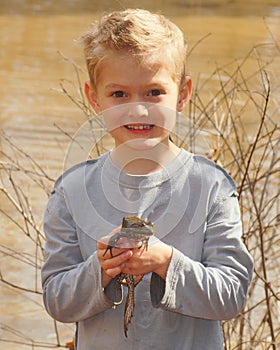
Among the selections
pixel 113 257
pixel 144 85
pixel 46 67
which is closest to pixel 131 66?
pixel 144 85

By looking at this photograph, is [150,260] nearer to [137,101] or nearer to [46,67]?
[137,101]

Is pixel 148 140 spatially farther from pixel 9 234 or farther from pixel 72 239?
pixel 9 234

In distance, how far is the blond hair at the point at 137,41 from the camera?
1930 mm

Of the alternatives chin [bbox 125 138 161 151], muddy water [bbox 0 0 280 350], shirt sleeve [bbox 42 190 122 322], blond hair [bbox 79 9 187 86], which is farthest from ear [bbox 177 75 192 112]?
muddy water [bbox 0 0 280 350]

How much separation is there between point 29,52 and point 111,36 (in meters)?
6.33

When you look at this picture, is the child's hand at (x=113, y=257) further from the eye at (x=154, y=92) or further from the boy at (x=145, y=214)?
the eye at (x=154, y=92)

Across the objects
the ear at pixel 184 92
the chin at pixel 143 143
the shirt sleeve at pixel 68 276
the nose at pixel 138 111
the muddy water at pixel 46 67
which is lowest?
the muddy water at pixel 46 67

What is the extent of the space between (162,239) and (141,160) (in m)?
0.16

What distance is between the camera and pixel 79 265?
1.94 metres

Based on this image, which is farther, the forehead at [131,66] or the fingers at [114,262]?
the forehead at [131,66]

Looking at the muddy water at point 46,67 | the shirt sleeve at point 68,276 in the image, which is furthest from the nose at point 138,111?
the muddy water at point 46,67

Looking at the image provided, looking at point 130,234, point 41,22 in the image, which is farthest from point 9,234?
point 41,22

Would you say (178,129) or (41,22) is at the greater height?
(178,129)

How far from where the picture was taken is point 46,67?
25.0 feet
